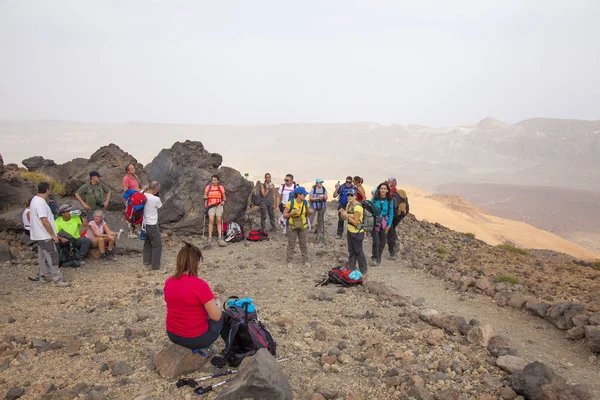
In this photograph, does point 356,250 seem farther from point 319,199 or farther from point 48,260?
point 48,260

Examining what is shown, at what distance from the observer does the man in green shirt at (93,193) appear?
407 inches

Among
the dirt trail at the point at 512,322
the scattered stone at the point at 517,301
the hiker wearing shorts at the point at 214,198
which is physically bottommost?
the dirt trail at the point at 512,322

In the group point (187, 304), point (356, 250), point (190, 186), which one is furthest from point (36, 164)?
point (187, 304)

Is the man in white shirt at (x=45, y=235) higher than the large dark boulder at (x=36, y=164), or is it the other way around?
the large dark boulder at (x=36, y=164)

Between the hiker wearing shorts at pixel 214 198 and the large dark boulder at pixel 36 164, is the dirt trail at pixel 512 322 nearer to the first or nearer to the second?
the hiker wearing shorts at pixel 214 198

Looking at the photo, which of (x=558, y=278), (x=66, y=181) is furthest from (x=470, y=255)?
(x=66, y=181)

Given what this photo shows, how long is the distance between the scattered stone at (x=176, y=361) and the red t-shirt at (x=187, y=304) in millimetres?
286

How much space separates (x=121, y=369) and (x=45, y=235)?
378cm

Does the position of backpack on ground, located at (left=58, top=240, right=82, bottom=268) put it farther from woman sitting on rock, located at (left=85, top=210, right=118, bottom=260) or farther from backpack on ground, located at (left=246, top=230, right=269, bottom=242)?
backpack on ground, located at (left=246, top=230, right=269, bottom=242)

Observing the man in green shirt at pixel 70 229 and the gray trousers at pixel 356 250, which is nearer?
the gray trousers at pixel 356 250

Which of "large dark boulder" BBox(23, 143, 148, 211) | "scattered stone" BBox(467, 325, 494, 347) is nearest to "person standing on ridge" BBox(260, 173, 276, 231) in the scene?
"large dark boulder" BBox(23, 143, 148, 211)

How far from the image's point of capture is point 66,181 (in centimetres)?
1375

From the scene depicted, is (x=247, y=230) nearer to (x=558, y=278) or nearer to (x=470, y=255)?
(x=470, y=255)

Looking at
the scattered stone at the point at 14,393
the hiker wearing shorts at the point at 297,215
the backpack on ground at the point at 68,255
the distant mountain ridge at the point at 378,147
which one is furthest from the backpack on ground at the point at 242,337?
the distant mountain ridge at the point at 378,147
